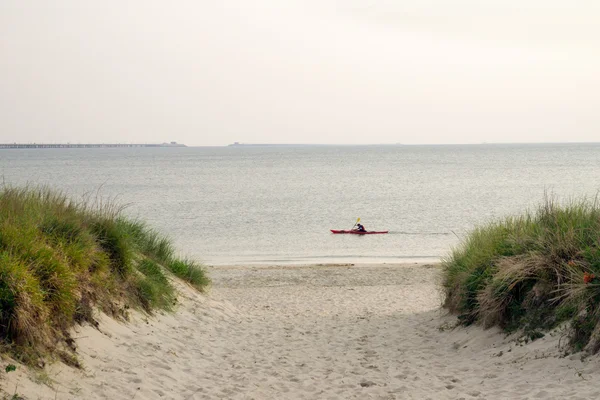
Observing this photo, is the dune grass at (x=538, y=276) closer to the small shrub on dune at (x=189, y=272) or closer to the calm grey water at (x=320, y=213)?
the small shrub on dune at (x=189, y=272)

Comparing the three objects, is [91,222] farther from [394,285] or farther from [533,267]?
[394,285]

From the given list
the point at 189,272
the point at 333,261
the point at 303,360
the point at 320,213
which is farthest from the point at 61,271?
the point at 320,213

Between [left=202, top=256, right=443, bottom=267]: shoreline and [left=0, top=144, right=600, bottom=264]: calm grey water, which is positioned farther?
[left=0, top=144, right=600, bottom=264]: calm grey water

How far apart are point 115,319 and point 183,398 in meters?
2.45

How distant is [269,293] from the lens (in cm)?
1686

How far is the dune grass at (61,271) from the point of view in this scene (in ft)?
21.4

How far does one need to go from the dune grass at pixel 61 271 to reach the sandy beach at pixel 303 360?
34 centimetres

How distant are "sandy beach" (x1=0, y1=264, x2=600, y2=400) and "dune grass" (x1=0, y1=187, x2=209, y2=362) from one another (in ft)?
1.12

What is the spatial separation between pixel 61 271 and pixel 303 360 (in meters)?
3.81

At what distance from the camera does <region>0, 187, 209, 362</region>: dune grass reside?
21.4 feet

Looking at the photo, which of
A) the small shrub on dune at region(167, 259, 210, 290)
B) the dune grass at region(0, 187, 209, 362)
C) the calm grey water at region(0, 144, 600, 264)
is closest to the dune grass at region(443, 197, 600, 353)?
the dune grass at region(0, 187, 209, 362)

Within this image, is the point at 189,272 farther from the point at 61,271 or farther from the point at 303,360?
the point at 61,271

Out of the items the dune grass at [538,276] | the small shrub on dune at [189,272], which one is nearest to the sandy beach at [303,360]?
the dune grass at [538,276]

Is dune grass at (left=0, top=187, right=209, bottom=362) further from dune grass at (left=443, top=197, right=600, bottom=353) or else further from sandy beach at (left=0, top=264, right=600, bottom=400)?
dune grass at (left=443, top=197, right=600, bottom=353)
